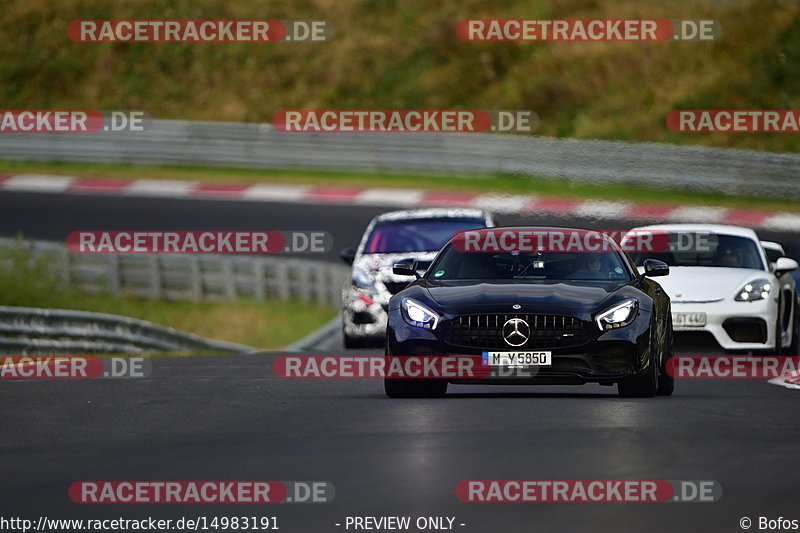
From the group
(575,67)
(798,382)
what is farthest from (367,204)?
(798,382)

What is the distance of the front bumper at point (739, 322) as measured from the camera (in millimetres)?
15773

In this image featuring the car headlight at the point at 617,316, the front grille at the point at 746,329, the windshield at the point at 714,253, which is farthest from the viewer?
the windshield at the point at 714,253

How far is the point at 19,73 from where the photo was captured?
47.1 meters

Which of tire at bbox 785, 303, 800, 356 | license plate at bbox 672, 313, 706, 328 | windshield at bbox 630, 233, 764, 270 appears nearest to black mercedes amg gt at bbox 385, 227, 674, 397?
license plate at bbox 672, 313, 706, 328

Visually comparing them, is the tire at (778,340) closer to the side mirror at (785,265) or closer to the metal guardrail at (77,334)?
the side mirror at (785,265)

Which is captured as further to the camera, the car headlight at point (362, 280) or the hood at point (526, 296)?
the car headlight at point (362, 280)

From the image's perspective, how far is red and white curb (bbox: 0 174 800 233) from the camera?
2927 cm

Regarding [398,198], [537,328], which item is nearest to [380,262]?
[537,328]

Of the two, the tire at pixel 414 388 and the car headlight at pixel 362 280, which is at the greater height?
the car headlight at pixel 362 280

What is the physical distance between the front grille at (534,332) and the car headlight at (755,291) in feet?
16.8

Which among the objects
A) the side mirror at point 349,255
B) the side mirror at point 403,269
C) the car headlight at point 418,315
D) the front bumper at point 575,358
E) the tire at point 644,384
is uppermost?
the side mirror at point 349,255

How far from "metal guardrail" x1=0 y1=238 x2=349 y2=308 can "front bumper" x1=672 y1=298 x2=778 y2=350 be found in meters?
9.59

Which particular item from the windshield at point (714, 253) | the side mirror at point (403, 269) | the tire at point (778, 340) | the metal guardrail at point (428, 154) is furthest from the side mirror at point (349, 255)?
the metal guardrail at point (428, 154)

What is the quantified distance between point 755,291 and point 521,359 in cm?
551
